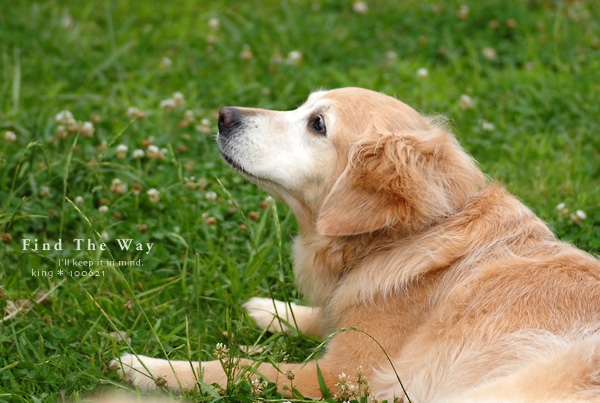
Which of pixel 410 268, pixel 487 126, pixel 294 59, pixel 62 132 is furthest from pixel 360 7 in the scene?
pixel 410 268

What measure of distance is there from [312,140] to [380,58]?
322cm

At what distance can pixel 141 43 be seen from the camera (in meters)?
6.33

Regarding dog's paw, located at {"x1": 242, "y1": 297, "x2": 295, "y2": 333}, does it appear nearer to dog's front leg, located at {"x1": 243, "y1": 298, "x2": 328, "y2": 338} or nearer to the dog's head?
dog's front leg, located at {"x1": 243, "y1": 298, "x2": 328, "y2": 338}

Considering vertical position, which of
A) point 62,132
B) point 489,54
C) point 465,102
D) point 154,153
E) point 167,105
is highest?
point 489,54

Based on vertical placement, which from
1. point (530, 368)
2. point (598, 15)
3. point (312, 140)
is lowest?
point (530, 368)

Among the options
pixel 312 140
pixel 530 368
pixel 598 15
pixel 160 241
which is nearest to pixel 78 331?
pixel 160 241

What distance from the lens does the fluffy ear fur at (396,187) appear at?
Answer: 119 inches

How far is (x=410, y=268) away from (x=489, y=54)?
3806 millimetres

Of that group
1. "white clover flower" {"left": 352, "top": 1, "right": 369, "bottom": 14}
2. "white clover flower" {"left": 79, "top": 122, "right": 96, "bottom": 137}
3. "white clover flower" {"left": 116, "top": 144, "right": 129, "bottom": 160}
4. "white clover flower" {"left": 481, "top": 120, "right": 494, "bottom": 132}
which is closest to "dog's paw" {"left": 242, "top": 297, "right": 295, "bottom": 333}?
"white clover flower" {"left": 116, "top": 144, "right": 129, "bottom": 160}

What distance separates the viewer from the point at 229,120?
136 inches

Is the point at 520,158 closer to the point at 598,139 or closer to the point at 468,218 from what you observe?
the point at 598,139

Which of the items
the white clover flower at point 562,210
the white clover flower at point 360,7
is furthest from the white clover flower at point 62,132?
the white clover flower at point 360,7

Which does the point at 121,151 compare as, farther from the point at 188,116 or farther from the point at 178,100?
the point at 178,100

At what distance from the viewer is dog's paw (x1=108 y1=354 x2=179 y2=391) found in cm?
304
